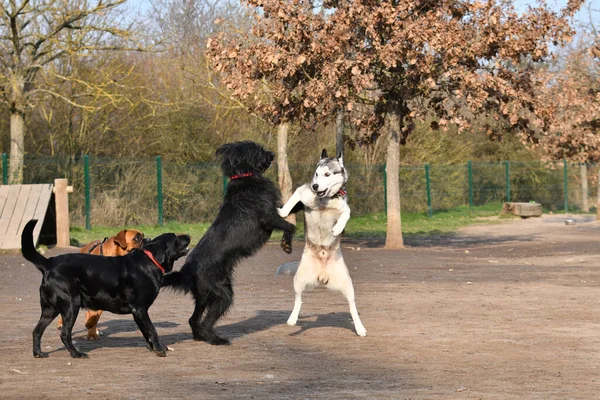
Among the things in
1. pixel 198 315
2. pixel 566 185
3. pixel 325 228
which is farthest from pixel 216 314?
pixel 566 185

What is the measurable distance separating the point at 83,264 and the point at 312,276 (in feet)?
6.85

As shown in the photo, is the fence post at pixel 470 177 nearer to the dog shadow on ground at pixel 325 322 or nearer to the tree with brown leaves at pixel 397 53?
the tree with brown leaves at pixel 397 53

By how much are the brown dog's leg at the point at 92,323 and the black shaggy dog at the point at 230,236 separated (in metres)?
0.84

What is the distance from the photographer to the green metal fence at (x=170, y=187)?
25406 millimetres

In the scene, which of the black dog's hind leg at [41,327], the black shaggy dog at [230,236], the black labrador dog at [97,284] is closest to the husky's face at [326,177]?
the black shaggy dog at [230,236]

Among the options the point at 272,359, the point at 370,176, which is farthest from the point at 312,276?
the point at 370,176

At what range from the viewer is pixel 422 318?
982 centimetres

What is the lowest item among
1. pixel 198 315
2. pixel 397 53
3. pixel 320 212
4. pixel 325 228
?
pixel 198 315

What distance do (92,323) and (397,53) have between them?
1102 cm

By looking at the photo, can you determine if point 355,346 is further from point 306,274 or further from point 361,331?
point 306,274

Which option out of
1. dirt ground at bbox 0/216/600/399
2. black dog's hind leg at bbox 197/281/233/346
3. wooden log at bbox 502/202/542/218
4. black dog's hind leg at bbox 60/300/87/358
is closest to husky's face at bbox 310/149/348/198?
black dog's hind leg at bbox 197/281/233/346

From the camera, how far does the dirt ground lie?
6.32 meters

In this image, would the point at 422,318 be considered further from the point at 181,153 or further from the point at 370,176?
the point at 370,176

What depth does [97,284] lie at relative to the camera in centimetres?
757
